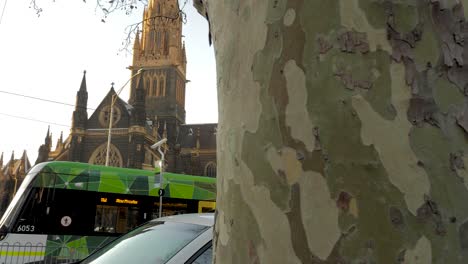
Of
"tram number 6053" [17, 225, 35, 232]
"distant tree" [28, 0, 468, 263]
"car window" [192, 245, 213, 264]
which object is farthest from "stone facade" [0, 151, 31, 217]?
"distant tree" [28, 0, 468, 263]

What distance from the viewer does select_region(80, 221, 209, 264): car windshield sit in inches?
132

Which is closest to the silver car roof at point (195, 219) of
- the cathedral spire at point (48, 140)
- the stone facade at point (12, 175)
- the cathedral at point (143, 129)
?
the cathedral at point (143, 129)

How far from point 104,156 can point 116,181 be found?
3795cm

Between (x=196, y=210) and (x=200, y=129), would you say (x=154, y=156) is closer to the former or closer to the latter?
(x=200, y=129)

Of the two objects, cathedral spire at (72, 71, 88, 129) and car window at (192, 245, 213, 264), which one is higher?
cathedral spire at (72, 71, 88, 129)

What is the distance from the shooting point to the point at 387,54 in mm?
940

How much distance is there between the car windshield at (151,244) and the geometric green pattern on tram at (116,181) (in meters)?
9.37

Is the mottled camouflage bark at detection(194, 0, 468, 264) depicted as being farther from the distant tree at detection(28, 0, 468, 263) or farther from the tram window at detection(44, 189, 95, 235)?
the tram window at detection(44, 189, 95, 235)

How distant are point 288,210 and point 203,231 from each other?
2.54m

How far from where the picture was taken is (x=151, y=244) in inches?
140

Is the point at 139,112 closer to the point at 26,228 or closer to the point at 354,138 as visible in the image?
the point at 26,228

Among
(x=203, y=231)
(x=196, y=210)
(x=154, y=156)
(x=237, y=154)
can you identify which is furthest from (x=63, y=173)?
(x=154, y=156)

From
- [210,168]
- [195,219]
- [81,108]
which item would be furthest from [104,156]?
[195,219]

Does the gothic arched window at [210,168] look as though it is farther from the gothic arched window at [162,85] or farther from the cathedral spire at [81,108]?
the cathedral spire at [81,108]
